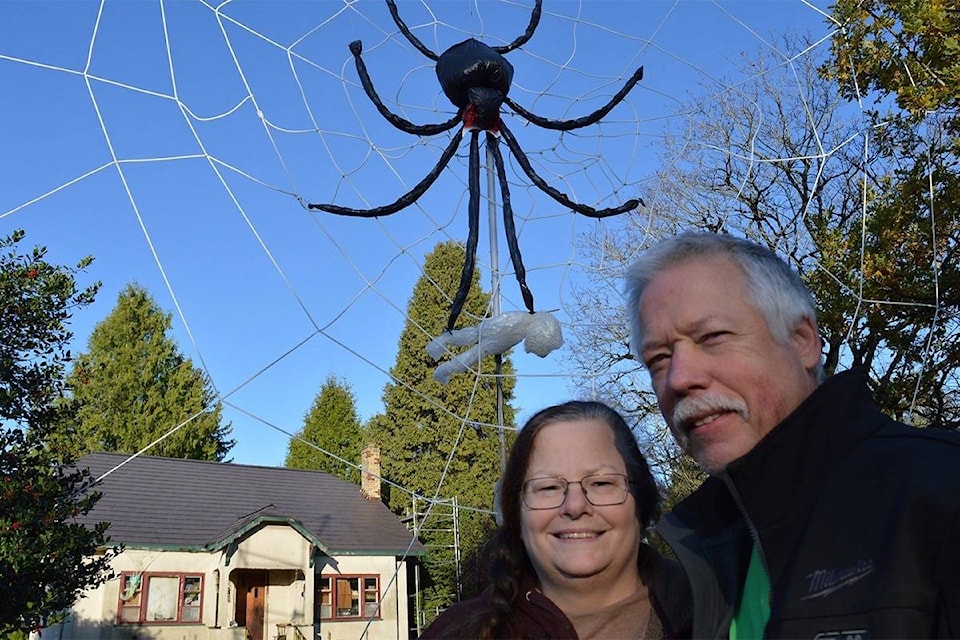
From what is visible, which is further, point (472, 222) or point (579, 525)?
point (472, 222)

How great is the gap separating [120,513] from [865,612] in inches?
661

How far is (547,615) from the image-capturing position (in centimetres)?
182

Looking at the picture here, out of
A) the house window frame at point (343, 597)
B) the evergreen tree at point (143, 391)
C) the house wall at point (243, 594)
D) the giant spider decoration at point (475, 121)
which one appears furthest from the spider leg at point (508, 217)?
the evergreen tree at point (143, 391)

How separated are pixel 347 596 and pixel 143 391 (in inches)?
556

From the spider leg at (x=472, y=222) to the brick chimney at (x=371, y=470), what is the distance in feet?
49.6

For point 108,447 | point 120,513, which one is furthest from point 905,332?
point 108,447

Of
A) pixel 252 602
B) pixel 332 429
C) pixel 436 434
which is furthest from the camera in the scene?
pixel 332 429

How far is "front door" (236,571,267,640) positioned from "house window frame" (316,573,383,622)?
1.15m

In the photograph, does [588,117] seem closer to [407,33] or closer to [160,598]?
[407,33]

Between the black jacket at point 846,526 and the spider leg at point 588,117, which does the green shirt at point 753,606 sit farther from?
the spider leg at point 588,117

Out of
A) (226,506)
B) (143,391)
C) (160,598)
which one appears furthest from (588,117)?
(143,391)

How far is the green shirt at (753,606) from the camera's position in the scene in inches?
55.7

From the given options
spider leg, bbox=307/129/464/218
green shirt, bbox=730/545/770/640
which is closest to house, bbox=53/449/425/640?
spider leg, bbox=307/129/464/218

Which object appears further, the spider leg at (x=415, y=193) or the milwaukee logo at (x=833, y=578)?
the spider leg at (x=415, y=193)
